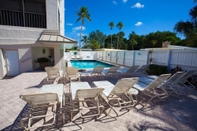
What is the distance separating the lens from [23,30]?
8664mm

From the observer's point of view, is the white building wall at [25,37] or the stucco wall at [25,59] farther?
the stucco wall at [25,59]

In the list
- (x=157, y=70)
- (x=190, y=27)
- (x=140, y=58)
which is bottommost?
(x=157, y=70)

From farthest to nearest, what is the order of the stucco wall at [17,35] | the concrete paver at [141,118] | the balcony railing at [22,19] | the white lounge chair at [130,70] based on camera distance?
the balcony railing at [22,19] → the stucco wall at [17,35] → the white lounge chair at [130,70] → the concrete paver at [141,118]

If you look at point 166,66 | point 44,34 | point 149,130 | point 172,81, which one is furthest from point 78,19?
point 149,130

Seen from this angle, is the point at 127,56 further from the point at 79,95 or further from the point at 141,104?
the point at 79,95

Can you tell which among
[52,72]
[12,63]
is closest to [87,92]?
[52,72]

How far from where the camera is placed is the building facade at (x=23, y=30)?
8.44 m

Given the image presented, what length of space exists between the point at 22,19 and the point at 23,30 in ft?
3.72

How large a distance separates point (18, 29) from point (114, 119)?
10.0 meters

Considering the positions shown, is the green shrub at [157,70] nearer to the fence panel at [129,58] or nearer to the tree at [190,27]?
the tree at [190,27]

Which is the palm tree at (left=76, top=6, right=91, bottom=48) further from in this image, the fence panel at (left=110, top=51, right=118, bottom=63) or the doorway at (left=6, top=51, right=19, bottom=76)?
the doorway at (left=6, top=51, right=19, bottom=76)

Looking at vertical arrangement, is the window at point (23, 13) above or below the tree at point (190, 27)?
above

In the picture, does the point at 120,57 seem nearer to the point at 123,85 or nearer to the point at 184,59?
the point at 184,59

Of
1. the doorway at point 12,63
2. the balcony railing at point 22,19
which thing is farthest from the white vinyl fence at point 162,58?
the doorway at point 12,63
